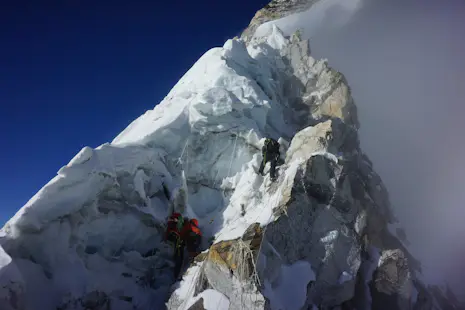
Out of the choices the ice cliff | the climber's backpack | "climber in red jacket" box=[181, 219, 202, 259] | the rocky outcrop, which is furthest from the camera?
the rocky outcrop

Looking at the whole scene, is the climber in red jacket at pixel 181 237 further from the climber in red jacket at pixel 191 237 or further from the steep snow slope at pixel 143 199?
the steep snow slope at pixel 143 199

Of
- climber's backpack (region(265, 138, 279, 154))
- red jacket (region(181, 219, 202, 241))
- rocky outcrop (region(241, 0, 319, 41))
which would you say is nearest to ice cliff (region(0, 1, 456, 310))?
red jacket (region(181, 219, 202, 241))

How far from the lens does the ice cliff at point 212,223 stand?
330 inches

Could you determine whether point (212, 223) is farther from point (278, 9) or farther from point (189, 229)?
point (278, 9)

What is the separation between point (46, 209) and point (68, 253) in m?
1.54

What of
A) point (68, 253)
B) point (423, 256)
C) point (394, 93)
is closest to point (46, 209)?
point (68, 253)

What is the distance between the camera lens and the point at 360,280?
40.5 feet

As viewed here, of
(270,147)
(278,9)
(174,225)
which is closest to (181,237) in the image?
(174,225)

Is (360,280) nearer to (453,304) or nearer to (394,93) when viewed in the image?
(453,304)

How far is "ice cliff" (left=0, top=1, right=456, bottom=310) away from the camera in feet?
27.5

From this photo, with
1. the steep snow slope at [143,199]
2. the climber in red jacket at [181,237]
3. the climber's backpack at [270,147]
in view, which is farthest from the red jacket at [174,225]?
the climber's backpack at [270,147]

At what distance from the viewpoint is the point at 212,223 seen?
1177 cm

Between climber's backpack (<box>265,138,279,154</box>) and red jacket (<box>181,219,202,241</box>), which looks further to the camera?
climber's backpack (<box>265,138,279,154</box>)

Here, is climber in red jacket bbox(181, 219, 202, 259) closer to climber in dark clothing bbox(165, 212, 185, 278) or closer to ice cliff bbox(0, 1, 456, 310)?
climber in dark clothing bbox(165, 212, 185, 278)
